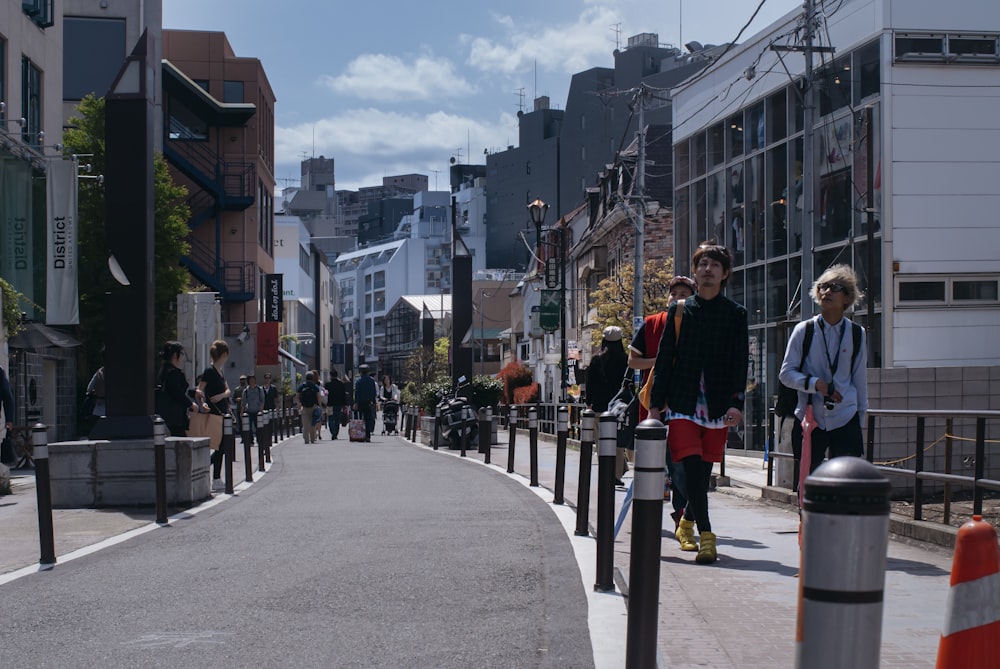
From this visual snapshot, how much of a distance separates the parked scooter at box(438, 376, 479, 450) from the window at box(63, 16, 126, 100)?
2319 centimetres

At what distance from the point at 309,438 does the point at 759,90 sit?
14270 millimetres

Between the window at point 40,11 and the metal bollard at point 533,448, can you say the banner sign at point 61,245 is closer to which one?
the window at point 40,11

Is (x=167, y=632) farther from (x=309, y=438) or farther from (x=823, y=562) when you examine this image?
(x=309, y=438)

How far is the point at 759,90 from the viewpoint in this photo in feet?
103

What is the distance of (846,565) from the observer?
238 centimetres

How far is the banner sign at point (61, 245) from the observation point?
83.6ft

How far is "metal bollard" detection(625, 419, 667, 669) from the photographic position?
4.32 meters

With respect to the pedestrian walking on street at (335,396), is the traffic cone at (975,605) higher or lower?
higher

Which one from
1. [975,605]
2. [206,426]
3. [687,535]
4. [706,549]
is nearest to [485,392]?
[206,426]

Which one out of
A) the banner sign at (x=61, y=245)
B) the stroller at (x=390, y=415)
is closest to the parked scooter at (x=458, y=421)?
the banner sign at (x=61, y=245)

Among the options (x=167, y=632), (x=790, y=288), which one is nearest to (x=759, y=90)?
(x=790, y=288)

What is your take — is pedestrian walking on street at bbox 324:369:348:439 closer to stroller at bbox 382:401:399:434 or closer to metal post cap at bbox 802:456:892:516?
stroller at bbox 382:401:399:434

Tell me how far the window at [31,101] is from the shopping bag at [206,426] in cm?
1604

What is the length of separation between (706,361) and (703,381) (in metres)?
0.12
